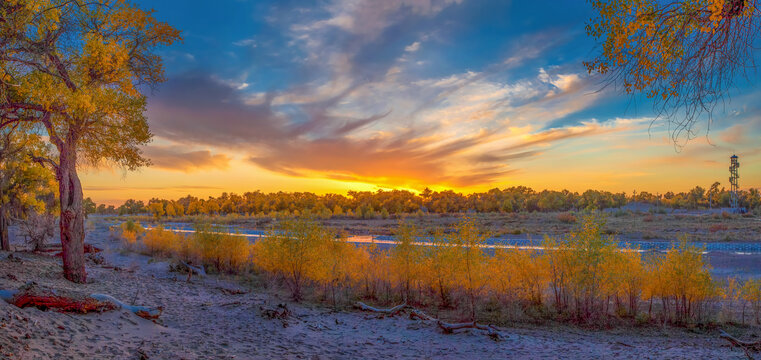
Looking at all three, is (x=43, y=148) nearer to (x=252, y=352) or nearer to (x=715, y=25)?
(x=252, y=352)

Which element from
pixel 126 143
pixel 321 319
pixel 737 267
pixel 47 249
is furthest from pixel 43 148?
pixel 737 267

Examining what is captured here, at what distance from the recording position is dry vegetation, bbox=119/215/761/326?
464 inches

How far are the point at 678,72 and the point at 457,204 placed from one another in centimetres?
9669

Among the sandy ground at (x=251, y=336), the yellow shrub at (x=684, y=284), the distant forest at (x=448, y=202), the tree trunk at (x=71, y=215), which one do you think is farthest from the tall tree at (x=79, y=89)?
the distant forest at (x=448, y=202)

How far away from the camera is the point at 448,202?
335 ft

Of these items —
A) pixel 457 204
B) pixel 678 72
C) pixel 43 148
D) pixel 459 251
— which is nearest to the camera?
pixel 678 72

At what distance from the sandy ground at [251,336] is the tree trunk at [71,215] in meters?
0.52

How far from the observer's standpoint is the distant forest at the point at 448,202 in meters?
91.7

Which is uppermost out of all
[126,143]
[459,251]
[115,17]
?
[115,17]

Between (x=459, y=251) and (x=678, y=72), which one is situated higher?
(x=678, y=72)

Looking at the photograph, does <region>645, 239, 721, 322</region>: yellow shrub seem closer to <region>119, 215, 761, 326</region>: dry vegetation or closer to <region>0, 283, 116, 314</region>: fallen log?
<region>119, 215, 761, 326</region>: dry vegetation

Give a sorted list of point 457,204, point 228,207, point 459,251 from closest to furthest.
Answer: point 459,251 → point 457,204 → point 228,207

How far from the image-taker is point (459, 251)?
12.6m

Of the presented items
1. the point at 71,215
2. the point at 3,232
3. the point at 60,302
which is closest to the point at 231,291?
the point at 71,215
